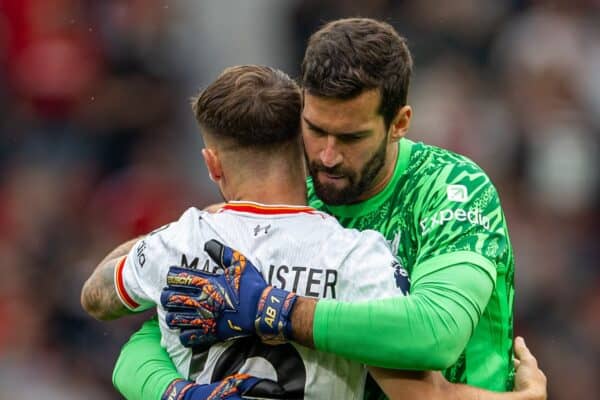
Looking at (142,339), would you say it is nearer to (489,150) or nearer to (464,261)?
(464,261)

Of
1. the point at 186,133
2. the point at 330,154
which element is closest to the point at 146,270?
the point at 330,154

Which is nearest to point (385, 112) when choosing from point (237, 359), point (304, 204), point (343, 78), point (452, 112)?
point (343, 78)

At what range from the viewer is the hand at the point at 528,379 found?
3666mm

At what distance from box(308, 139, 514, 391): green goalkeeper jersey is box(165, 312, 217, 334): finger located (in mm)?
626

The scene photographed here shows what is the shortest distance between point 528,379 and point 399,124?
928 mm

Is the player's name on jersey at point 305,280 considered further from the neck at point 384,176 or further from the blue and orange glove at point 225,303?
the neck at point 384,176

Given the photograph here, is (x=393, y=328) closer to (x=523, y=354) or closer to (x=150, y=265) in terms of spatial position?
(x=150, y=265)

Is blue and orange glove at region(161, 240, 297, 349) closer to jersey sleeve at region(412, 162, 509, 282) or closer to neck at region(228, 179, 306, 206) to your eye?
neck at region(228, 179, 306, 206)

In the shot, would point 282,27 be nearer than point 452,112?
No

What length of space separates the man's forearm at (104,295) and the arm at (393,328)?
2.29 ft

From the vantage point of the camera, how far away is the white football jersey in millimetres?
3232

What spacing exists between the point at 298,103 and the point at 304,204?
1.05 ft

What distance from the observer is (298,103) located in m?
3.50

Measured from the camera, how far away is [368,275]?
10.5 ft
